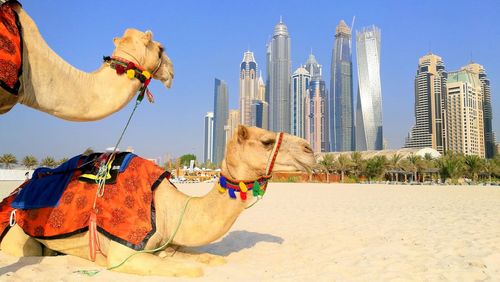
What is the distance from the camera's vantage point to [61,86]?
266cm

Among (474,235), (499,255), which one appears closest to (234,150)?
(499,255)

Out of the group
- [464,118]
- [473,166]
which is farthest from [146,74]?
[464,118]

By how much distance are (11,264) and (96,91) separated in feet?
8.11

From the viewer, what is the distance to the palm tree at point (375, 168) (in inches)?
2380

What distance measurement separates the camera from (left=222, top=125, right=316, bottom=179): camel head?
3.97m

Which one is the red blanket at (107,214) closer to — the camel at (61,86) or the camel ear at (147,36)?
the camel at (61,86)

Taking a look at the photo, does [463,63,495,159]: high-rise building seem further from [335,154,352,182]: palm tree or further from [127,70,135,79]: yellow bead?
[127,70,135,79]: yellow bead

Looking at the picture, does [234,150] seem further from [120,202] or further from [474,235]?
[474,235]

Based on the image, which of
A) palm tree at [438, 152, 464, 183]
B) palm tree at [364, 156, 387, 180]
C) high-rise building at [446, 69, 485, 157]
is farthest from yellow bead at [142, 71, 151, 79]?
high-rise building at [446, 69, 485, 157]

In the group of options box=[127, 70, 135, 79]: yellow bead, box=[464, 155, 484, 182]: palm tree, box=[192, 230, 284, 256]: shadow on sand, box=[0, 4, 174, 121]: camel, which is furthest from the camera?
box=[464, 155, 484, 182]: palm tree

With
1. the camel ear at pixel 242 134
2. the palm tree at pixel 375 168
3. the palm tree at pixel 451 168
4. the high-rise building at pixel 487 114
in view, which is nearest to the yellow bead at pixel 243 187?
the camel ear at pixel 242 134

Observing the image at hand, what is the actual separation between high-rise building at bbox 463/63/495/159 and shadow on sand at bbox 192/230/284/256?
149 m

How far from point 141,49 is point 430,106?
518 ft

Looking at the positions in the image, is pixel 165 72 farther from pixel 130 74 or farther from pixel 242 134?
pixel 242 134
